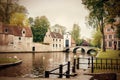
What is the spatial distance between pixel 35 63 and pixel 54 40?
1.51 meters

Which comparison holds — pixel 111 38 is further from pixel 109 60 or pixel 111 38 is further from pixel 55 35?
pixel 55 35

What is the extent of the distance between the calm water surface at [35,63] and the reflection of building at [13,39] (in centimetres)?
24

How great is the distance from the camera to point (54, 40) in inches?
348

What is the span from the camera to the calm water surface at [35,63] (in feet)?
26.7

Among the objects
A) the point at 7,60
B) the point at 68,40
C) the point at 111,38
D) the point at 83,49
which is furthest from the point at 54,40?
the point at 111,38

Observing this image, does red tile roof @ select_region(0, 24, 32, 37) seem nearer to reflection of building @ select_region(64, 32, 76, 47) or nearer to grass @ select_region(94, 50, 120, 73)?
reflection of building @ select_region(64, 32, 76, 47)

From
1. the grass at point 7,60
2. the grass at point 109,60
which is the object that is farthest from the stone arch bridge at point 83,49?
the grass at point 7,60

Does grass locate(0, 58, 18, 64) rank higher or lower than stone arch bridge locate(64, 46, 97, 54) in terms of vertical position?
lower

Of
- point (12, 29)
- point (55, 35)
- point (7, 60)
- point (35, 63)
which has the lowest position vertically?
point (35, 63)

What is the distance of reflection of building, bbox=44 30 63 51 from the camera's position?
836 centimetres

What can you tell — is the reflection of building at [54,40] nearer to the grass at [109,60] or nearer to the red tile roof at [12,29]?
the red tile roof at [12,29]

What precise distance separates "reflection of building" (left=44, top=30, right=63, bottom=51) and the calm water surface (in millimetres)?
228

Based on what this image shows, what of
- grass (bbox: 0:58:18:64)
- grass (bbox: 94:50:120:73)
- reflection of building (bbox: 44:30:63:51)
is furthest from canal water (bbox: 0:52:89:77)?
grass (bbox: 94:50:120:73)

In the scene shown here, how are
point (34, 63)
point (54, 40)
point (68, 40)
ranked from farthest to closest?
point (34, 63) → point (54, 40) → point (68, 40)
